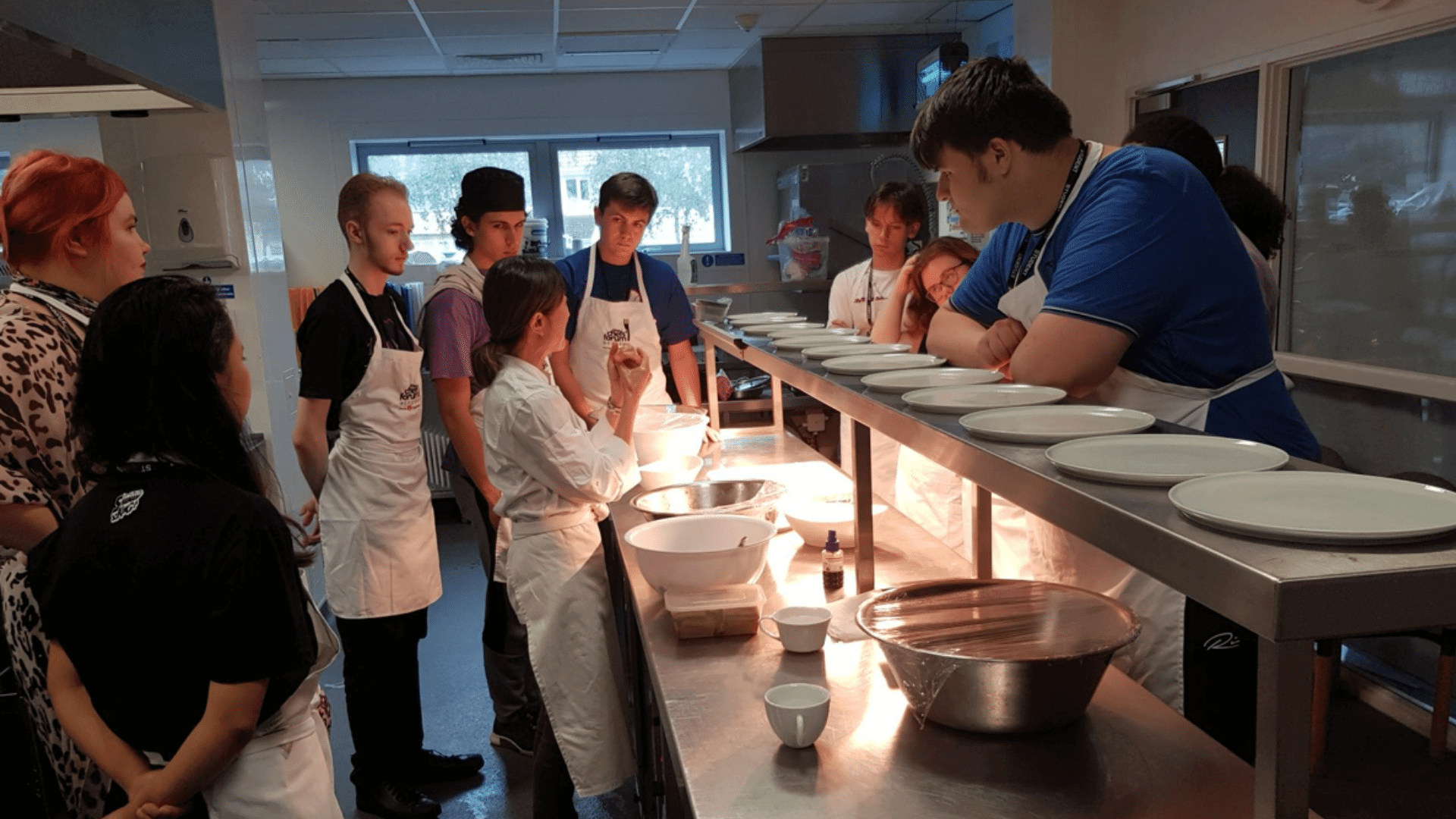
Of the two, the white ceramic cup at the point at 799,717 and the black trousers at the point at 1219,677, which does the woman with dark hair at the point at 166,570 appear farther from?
the black trousers at the point at 1219,677

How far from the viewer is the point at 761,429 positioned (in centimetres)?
325

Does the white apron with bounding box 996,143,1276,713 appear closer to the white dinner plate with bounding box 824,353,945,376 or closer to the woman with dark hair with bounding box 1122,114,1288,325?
the white dinner plate with bounding box 824,353,945,376

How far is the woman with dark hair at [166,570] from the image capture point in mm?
1229

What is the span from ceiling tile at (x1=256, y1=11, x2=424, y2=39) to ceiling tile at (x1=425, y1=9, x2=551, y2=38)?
12 cm

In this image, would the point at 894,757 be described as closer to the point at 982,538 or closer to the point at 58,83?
the point at 982,538

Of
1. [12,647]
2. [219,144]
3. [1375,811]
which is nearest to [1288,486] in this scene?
[12,647]

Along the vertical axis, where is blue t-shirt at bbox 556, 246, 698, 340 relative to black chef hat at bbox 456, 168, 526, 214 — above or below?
below

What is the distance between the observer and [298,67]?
19.1ft

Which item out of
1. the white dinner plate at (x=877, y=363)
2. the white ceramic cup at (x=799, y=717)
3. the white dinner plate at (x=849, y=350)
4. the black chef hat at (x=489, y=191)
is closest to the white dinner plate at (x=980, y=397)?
the white dinner plate at (x=877, y=363)

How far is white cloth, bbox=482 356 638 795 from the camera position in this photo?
2.11m

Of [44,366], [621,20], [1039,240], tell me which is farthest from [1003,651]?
[621,20]

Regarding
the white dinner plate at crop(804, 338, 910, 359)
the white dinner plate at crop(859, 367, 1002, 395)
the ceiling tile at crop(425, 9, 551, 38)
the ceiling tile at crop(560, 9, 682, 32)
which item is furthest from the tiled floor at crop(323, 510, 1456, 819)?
the ceiling tile at crop(560, 9, 682, 32)

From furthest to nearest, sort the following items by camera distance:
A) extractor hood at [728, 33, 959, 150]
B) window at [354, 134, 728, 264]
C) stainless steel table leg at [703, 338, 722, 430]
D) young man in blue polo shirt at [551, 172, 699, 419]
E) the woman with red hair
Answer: window at [354, 134, 728, 264] → extractor hood at [728, 33, 959, 150] → young man in blue polo shirt at [551, 172, 699, 419] → stainless steel table leg at [703, 338, 722, 430] → the woman with red hair

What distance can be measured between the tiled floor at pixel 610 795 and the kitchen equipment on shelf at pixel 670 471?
88 cm
